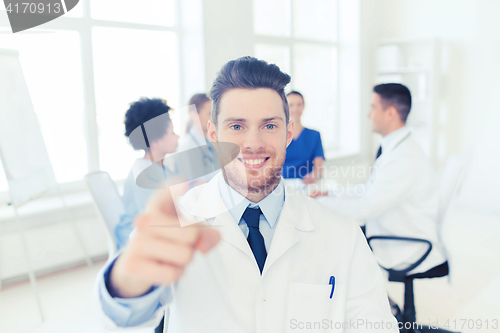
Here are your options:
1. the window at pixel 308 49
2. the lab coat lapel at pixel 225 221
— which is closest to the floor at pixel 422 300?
the lab coat lapel at pixel 225 221

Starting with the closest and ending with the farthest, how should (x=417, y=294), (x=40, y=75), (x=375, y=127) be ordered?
1. (x=375, y=127)
2. (x=417, y=294)
3. (x=40, y=75)

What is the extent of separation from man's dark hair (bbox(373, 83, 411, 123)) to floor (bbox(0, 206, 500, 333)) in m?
0.75

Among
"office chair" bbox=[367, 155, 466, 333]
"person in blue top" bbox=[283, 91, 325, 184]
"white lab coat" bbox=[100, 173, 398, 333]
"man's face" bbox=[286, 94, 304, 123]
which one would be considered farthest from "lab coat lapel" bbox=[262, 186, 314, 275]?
"man's face" bbox=[286, 94, 304, 123]

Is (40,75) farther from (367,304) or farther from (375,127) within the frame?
(367,304)

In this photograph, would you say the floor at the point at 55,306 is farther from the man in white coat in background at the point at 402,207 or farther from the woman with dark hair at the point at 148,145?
the woman with dark hair at the point at 148,145

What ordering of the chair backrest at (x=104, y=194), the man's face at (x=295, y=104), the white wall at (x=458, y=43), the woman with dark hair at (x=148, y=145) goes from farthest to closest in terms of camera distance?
the white wall at (x=458, y=43) → the man's face at (x=295, y=104) → the chair backrest at (x=104, y=194) → the woman with dark hair at (x=148, y=145)

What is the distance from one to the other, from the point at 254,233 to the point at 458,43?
534 centimetres

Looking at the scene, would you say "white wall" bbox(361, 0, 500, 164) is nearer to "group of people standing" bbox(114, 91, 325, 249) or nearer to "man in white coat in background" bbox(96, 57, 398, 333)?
"man in white coat in background" bbox(96, 57, 398, 333)

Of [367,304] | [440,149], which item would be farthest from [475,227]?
[367,304]

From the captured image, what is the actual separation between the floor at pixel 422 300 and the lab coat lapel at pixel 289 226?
1.28 metres

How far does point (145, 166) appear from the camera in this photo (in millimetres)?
549

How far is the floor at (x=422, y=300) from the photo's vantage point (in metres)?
2.33

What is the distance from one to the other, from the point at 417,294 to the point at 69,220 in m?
2.92

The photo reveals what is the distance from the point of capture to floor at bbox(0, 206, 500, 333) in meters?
2.33
